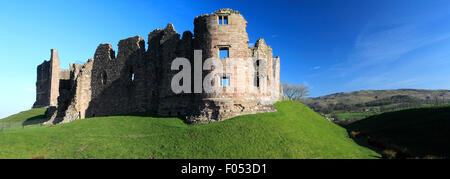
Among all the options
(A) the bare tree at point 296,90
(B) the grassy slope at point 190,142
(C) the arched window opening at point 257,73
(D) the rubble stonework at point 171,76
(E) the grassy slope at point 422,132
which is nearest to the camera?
(B) the grassy slope at point 190,142

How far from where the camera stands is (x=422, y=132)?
1892 cm

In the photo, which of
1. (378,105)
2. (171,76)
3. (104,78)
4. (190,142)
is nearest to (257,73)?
(171,76)

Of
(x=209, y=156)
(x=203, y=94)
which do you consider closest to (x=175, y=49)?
(x=203, y=94)

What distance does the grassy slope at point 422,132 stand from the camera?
51.1ft

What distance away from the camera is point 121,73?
25.5 m

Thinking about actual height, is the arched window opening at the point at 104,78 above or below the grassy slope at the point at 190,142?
above

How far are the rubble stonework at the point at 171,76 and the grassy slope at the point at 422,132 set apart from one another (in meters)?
10.8

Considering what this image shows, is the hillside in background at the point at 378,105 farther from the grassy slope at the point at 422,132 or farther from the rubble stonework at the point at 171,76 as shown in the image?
the rubble stonework at the point at 171,76

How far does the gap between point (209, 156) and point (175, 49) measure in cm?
1323

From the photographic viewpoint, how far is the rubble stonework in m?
17.6

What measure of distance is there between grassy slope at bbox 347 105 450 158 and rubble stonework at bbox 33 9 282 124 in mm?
10826

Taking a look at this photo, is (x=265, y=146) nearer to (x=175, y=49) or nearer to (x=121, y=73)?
(x=175, y=49)

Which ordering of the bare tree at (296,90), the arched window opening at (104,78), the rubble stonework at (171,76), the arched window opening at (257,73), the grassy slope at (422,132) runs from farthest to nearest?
the bare tree at (296,90)
the arched window opening at (104,78)
the arched window opening at (257,73)
the rubble stonework at (171,76)
the grassy slope at (422,132)

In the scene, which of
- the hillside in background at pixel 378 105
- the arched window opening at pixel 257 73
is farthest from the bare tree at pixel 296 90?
the arched window opening at pixel 257 73
